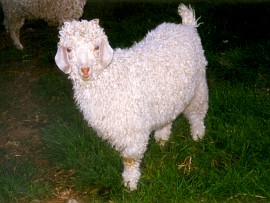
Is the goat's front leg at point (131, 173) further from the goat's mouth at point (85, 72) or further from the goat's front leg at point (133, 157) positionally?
the goat's mouth at point (85, 72)

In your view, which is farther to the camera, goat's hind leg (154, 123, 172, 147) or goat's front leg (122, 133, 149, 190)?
goat's hind leg (154, 123, 172, 147)

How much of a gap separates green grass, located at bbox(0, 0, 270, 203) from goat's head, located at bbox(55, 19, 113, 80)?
4.02 ft

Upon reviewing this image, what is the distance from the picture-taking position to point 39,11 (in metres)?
7.73

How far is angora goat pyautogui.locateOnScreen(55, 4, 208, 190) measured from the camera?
3236 mm

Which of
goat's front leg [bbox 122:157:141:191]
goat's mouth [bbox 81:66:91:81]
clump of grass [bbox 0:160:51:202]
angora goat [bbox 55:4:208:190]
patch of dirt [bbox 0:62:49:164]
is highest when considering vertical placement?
goat's mouth [bbox 81:66:91:81]

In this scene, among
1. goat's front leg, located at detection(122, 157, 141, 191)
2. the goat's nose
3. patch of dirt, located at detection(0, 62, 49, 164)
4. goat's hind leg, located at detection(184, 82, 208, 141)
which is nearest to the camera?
the goat's nose

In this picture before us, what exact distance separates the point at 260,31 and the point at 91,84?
4933 mm

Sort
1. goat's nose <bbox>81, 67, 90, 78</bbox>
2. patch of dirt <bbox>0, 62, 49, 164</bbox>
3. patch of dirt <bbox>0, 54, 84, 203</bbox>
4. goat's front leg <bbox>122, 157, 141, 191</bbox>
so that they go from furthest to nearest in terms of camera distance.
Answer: patch of dirt <bbox>0, 62, 49, 164</bbox>
patch of dirt <bbox>0, 54, 84, 203</bbox>
goat's front leg <bbox>122, 157, 141, 191</bbox>
goat's nose <bbox>81, 67, 90, 78</bbox>

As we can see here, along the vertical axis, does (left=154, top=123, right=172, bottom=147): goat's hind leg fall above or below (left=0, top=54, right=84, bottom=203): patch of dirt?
above

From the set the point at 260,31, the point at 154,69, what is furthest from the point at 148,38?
the point at 260,31

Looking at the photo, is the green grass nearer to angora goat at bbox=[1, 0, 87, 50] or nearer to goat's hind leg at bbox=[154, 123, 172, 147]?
goat's hind leg at bbox=[154, 123, 172, 147]

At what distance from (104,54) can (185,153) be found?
1532mm

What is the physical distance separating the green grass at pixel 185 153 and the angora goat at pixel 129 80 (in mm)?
341

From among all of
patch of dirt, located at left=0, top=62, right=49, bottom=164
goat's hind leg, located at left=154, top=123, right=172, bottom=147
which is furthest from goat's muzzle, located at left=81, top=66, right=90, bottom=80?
patch of dirt, located at left=0, top=62, right=49, bottom=164
